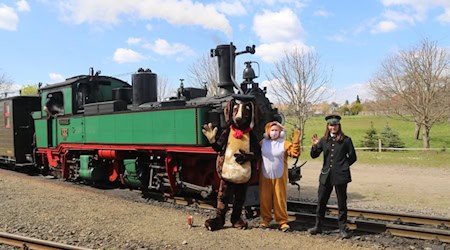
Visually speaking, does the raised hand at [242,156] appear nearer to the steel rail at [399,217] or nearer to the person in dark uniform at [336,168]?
the person in dark uniform at [336,168]

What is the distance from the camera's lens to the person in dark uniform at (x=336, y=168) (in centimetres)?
555

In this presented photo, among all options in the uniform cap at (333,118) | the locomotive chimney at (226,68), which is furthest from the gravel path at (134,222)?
the locomotive chimney at (226,68)

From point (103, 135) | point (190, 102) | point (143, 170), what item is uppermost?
point (190, 102)

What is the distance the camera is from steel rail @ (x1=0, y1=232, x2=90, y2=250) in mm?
4945

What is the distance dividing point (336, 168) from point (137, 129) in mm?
4394

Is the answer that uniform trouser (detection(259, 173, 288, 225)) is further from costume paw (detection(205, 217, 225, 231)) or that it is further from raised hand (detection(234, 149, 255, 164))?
costume paw (detection(205, 217, 225, 231))

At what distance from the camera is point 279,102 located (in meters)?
23.8

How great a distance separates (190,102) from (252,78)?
1.39 m

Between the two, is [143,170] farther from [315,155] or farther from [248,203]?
[315,155]

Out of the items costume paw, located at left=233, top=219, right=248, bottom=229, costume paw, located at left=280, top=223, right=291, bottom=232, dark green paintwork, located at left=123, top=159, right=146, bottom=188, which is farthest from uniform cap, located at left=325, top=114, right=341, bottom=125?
dark green paintwork, located at left=123, top=159, right=146, bottom=188

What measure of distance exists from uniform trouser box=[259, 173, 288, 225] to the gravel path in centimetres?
Result: 29

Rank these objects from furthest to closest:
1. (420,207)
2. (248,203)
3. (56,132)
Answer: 1. (56,132)
2. (420,207)
3. (248,203)

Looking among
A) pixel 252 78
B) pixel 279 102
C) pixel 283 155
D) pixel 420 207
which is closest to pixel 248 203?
pixel 283 155

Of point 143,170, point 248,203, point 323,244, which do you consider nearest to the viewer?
point 323,244
